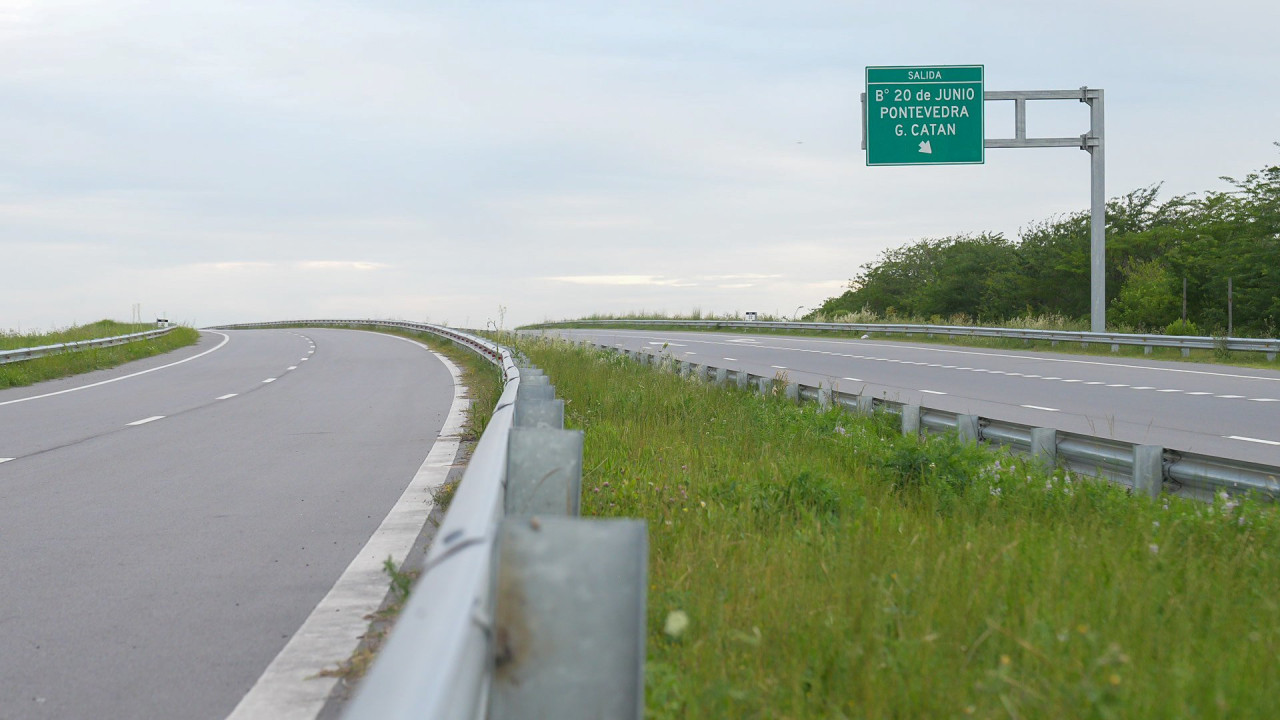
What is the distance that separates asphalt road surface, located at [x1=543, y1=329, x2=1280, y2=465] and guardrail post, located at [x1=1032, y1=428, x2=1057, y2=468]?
0.87 meters

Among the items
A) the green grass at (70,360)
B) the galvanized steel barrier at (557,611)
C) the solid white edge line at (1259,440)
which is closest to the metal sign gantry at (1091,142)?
the solid white edge line at (1259,440)

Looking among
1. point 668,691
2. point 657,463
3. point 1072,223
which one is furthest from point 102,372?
point 1072,223

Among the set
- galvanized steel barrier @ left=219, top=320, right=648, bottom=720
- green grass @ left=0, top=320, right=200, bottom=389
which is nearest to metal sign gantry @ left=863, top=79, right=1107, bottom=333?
green grass @ left=0, top=320, right=200, bottom=389

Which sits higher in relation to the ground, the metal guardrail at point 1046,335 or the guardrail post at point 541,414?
the guardrail post at point 541,414

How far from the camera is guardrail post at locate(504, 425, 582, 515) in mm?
4969

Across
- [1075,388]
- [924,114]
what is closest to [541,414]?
[1075,388]

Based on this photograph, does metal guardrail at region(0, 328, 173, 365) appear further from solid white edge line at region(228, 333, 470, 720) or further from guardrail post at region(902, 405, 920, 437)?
guardrail post at region(902, 405, 920, 437)

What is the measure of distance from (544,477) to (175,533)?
381cm

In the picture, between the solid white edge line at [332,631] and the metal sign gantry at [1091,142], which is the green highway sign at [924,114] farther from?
the solid white edge line at [332,631]

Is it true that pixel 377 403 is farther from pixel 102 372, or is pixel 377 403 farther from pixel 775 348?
pixel 775 348

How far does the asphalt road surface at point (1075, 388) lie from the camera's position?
13930 millimetres

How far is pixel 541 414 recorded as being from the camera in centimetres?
716

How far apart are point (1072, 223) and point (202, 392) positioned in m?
47.9

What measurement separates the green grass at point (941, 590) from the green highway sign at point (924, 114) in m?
22.1
